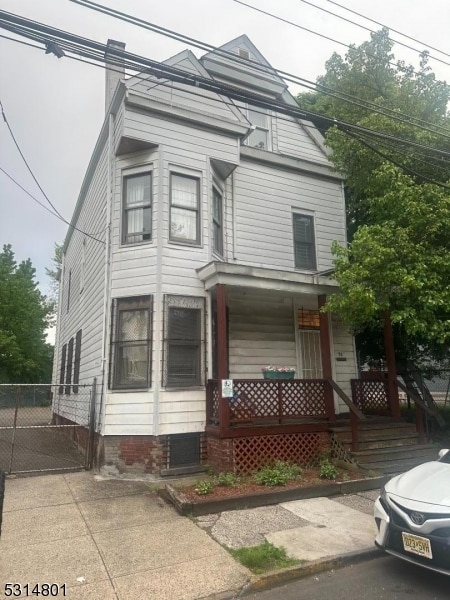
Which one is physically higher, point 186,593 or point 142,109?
point 142,109

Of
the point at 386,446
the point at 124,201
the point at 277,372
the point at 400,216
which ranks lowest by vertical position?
the point at 386,446

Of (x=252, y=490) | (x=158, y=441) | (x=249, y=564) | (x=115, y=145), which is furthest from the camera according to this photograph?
(x=115, y=145)

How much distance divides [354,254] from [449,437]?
19.8 feet

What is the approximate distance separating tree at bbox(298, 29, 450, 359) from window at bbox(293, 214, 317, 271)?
1555mm

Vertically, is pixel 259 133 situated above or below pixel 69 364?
above

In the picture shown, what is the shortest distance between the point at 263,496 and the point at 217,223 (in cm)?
625

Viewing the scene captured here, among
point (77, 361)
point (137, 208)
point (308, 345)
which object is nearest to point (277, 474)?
point (308, 345)

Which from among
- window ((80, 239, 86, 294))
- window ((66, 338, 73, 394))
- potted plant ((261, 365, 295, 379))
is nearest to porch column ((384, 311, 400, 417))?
potted plant ((261, 365, 295, 379))

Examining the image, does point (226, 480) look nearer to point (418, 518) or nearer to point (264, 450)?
point (264, 450)

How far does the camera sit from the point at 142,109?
9.21 metres

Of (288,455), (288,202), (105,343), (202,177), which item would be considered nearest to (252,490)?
(288,455)

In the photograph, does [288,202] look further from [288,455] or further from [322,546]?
[322,546]

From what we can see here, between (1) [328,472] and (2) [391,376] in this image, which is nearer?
(1) [328,472]

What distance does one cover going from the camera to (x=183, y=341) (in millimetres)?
8812
